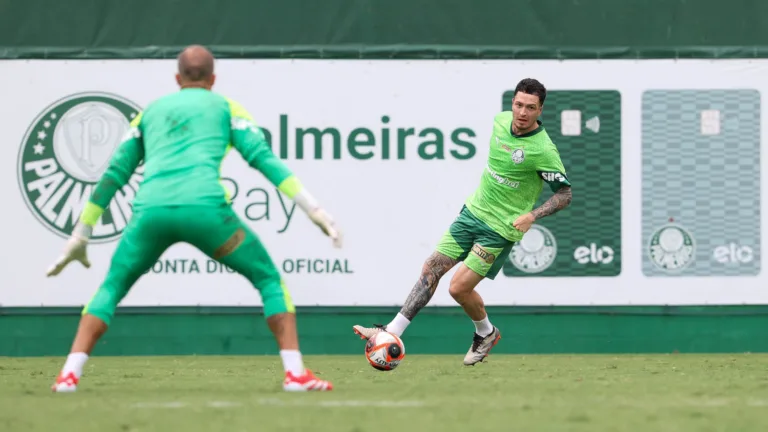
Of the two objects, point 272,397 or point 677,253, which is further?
point 677,253

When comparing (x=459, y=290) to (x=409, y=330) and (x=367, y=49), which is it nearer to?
(x=409, y=330)

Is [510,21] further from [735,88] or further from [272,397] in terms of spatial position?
[272,397]

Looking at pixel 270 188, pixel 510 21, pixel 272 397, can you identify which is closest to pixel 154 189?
pixel 272 397

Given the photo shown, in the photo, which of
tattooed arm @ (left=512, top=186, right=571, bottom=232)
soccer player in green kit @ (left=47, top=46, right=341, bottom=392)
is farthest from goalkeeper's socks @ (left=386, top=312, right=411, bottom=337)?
soccer player in green kit @ (left=47, top=46, right=341, bottom=392)

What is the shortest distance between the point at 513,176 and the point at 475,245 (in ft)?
1.95

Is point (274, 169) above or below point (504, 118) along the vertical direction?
below

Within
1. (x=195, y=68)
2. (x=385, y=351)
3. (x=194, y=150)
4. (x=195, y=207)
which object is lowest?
(x=385, y=351)

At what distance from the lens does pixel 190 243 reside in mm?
7965

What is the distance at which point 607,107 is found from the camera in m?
13.7

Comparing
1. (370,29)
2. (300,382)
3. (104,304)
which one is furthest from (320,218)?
(370,29)

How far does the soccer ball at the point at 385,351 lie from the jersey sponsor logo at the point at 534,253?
3.21 meters

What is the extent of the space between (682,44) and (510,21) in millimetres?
1633

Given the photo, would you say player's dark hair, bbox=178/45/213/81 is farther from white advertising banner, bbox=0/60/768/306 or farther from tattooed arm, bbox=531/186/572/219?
white advertising banner, bbox=0/60/768/306

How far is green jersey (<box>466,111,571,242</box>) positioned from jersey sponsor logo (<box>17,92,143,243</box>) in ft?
12.6
